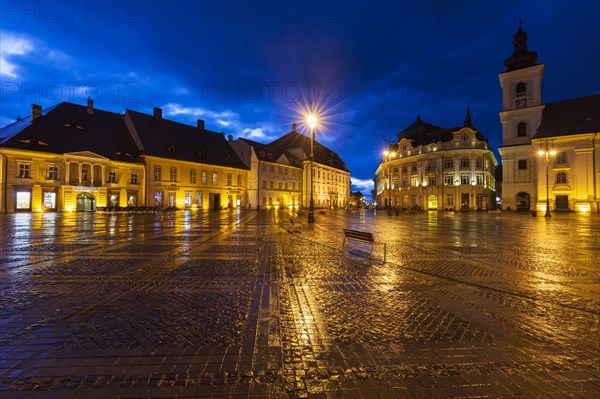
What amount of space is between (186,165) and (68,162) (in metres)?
16.0

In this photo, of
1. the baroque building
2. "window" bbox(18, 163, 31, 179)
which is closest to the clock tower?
the baroque building

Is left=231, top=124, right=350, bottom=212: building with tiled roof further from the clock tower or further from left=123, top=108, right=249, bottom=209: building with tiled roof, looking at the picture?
the clock tower

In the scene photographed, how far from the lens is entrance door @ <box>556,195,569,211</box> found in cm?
4622

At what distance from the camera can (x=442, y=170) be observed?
220 feet

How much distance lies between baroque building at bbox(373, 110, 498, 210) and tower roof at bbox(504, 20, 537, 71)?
14.5 meters

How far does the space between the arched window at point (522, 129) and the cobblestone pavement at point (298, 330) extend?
54884mm

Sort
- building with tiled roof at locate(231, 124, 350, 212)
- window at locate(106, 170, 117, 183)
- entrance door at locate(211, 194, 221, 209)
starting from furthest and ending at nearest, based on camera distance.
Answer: building with tiled roof at locate(231, 124, 350, 212) → entrance door at locate(211, 194, 221, 209) → window at locate(106, 170, 117, 183)

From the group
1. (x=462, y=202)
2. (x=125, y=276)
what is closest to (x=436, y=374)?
(x=125, y=276)

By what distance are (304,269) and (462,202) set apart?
66.0m

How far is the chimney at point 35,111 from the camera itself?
3847 centimetres

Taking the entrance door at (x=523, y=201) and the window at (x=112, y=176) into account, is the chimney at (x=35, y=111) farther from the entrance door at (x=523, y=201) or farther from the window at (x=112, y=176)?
the entrance door at (x=523, y=201)

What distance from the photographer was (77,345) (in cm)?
390

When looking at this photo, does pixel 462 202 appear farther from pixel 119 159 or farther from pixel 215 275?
pixel 215 275

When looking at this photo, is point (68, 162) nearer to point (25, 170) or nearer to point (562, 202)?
point (25, 170)
